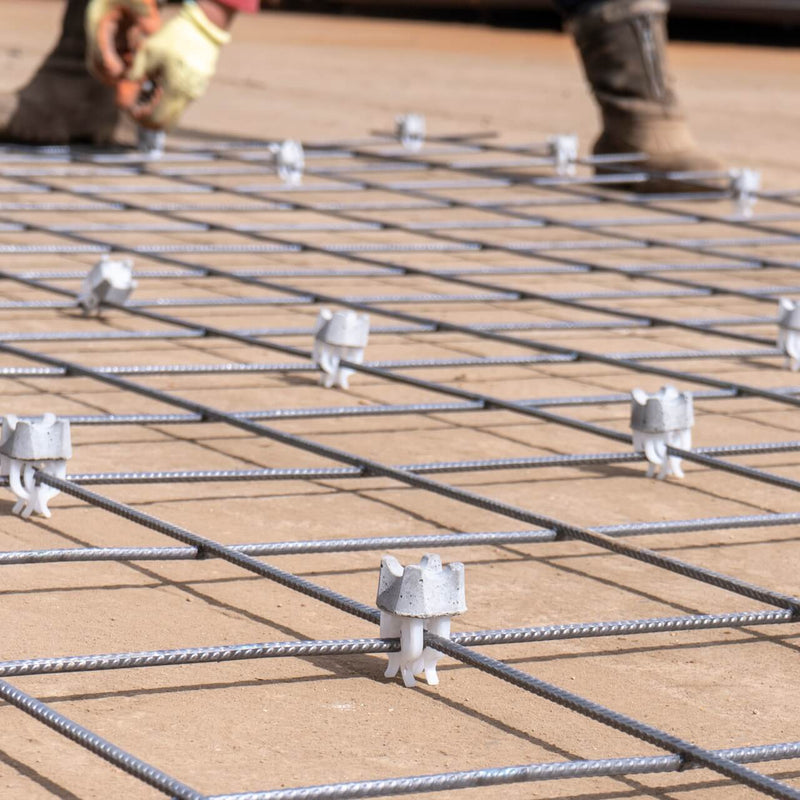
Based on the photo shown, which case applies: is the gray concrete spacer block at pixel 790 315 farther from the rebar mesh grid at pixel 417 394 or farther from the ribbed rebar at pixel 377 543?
the ribbed rebar at pixel 377 543

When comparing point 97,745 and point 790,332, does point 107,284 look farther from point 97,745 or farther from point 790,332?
point 97,745

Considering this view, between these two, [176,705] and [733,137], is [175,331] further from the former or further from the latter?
[733,137]

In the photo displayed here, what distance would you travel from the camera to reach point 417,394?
2.68 meters

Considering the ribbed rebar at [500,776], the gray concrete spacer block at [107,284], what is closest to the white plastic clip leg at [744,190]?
the gray concrete spacer block at [107,284]

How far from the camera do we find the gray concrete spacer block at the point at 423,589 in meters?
1.50

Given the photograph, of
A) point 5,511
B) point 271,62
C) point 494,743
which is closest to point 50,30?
point 271,62

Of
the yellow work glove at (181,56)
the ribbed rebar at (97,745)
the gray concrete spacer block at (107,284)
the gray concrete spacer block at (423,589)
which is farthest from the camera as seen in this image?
the yellow work glove at (181,56)

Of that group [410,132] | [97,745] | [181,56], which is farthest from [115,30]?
[97,745]

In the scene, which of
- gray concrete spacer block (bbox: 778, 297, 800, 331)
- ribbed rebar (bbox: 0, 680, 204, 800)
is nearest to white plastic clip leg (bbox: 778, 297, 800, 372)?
gray concrete spacer block (bbox: 778, 297, 800, 331)

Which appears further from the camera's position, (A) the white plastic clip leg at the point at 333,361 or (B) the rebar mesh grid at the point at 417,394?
(A) the white plastic clip leg at the point at 333,361

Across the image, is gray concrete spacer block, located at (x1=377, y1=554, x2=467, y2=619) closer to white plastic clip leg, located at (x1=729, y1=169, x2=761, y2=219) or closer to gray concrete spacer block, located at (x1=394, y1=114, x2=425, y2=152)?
white plastic clip leg, located at (x1=729, y1=169, x2=761, y2=219)

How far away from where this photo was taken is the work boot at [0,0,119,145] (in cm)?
531

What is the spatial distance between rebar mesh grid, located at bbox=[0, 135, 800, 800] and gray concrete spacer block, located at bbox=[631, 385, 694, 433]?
5 centimetres

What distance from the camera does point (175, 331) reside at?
299 cm
